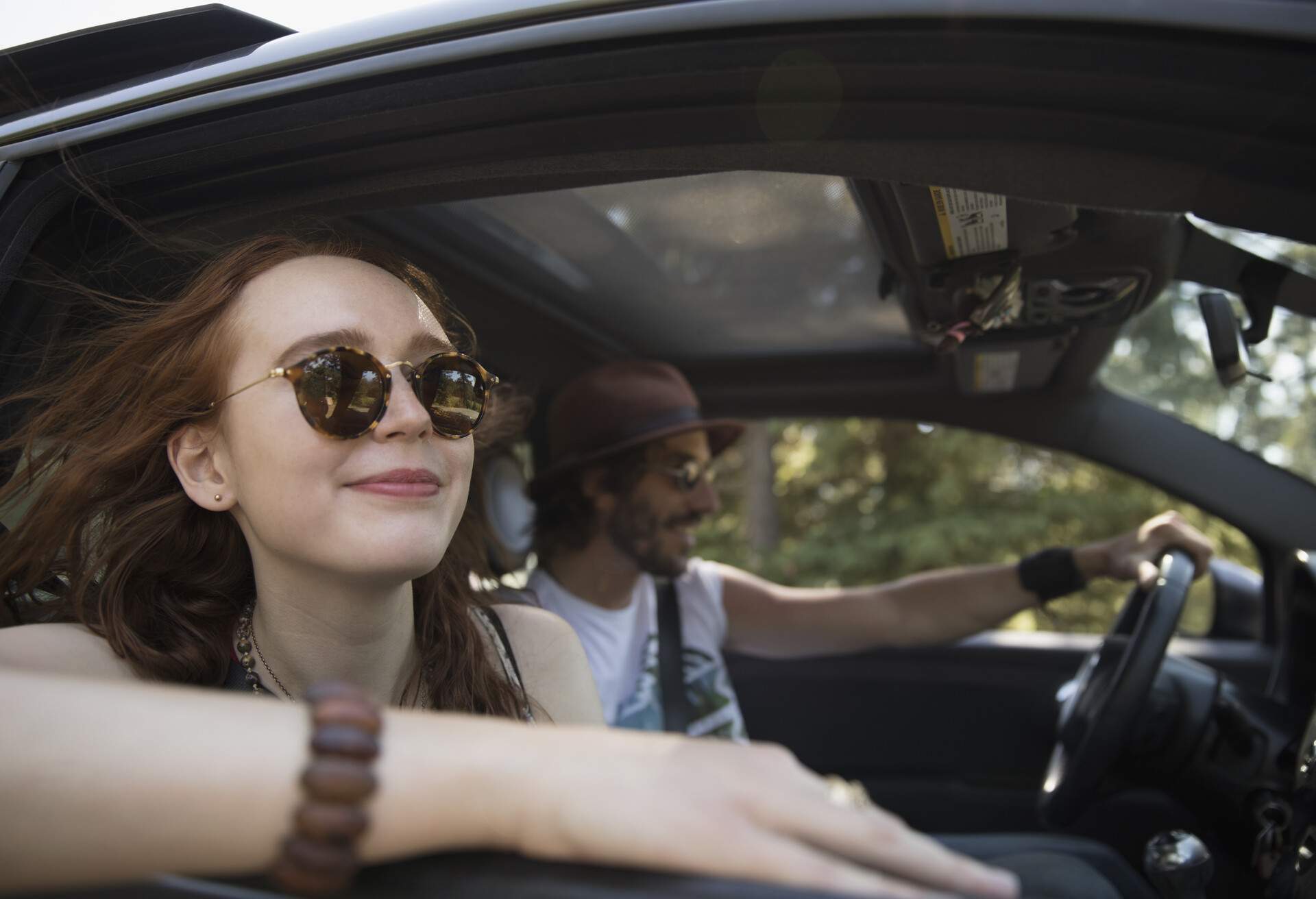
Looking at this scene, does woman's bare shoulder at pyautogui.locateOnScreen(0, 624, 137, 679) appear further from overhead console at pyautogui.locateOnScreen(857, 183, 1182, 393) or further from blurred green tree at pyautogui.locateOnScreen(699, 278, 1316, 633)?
blurred green tree at pyautogui.locateOnScreen(699, 278, 1316, 633)

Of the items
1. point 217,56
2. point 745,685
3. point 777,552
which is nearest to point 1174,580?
point 745,685

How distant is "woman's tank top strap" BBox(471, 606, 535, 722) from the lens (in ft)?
5.28

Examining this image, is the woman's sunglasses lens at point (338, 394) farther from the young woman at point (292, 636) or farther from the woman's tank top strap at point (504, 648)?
the woman's tank top strap at point (504, 648)

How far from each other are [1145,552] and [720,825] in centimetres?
225

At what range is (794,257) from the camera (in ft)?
7.91

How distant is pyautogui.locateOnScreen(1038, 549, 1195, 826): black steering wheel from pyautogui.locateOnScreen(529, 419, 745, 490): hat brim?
1.24 metres

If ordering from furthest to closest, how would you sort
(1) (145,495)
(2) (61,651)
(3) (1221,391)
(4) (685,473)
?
(3) (1221,391), (4) (685,473), (1) (145,495), (2) (61,651)

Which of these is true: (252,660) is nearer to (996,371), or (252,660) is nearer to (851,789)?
(996,371)

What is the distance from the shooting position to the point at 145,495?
5.10 feet

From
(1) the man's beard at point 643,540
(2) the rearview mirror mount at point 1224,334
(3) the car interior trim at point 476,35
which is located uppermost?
(3) the car interior trim at point 476,35

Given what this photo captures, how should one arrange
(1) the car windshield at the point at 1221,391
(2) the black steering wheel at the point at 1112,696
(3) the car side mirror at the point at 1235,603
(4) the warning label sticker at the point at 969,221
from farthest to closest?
1. (1) the car windshield at the point at 1221,391
2. (3) the car side mirror at the point at 1235,603
3. (2) the black steering wheel at the point at 1112,696
4. (4) the warning label sticker at the point at 969,221

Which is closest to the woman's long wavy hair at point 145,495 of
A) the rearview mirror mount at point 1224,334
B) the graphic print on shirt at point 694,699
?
the graphic print on shirt at point 694,699

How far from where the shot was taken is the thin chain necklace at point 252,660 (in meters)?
1.48

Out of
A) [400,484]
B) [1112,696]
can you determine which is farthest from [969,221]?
[1112,696]
